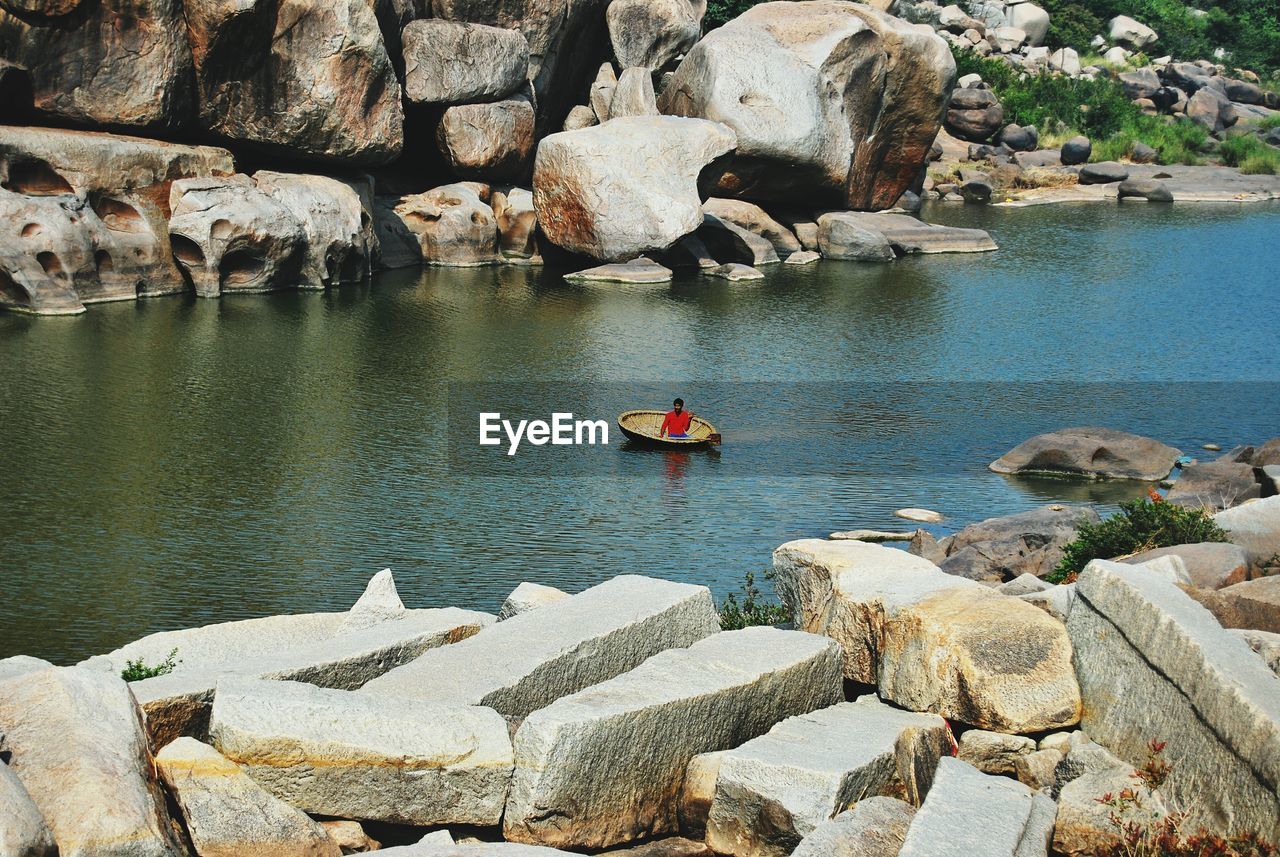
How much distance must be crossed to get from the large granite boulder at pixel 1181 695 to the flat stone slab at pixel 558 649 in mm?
2904

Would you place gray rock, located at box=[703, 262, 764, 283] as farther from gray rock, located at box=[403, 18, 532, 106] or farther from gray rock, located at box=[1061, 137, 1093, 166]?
gray rock, located at box=[1061, 137, 1093, 166]

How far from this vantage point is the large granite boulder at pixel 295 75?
3306cm

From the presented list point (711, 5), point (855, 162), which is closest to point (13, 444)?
point (855, 162)

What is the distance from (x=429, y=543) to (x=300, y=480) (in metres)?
3.31

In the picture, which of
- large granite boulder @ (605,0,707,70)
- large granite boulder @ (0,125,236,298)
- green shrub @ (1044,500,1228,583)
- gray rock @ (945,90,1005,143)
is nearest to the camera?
green shrub @ (1044,500,1228,583)

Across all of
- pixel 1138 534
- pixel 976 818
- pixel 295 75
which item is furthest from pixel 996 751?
pixel 295 75

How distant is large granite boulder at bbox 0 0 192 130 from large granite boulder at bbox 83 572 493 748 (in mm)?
22551

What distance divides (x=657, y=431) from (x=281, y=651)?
12070mm

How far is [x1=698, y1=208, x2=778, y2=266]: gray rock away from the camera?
1609 inches

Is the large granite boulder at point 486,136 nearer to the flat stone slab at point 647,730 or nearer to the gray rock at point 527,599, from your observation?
the gray rock at point 527,599

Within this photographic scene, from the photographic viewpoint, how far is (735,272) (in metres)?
38.2

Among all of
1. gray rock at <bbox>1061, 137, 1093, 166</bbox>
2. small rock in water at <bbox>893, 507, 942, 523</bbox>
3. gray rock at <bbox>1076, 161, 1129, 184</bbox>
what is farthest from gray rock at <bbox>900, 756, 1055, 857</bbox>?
gray rock at <bbox>1061, 137, 1093, 166</bbox>

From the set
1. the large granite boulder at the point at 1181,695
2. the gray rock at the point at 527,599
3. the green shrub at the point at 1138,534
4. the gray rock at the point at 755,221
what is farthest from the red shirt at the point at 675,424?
the gray rock at the point at 755,221

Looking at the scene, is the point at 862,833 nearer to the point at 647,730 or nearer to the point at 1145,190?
the point at 647,730
